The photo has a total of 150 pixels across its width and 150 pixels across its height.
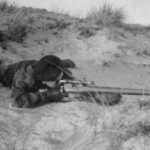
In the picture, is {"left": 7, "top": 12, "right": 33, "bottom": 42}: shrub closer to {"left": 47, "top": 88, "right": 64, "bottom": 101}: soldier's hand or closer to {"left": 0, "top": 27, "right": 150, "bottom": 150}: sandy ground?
{"left": 0, "top": 27, "right": 150, "bottom": 150}: sandy ground

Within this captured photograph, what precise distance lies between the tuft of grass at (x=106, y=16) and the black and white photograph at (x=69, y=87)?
964mm

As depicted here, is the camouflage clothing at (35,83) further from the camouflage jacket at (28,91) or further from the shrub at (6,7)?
the shrub at (6,7)

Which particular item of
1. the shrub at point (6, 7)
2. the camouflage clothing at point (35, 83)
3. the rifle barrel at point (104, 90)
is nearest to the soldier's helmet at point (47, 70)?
the camouflage clothing at point (35, 83)

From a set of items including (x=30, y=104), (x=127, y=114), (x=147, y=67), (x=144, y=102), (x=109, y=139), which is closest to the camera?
(x=109, y=139)

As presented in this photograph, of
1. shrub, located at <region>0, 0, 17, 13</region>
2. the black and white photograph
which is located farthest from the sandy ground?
shrub, located at <region>0, 0, 17, 13</region>

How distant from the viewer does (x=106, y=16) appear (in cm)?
1111

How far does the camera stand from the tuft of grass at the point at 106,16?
10875 mm

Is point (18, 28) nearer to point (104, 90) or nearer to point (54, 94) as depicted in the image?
point (54, 94)

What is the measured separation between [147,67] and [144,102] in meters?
4.63

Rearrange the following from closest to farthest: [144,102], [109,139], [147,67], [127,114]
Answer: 1. [109,139]
2. [127,114]
3. [144,102]
4. [147,67]

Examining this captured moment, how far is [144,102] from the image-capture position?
3723mm

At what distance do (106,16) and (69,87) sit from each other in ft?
24.3

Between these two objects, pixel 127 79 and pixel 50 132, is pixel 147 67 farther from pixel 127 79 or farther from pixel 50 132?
pixel 50 132

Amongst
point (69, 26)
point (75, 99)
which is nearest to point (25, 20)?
point (69, 26)
